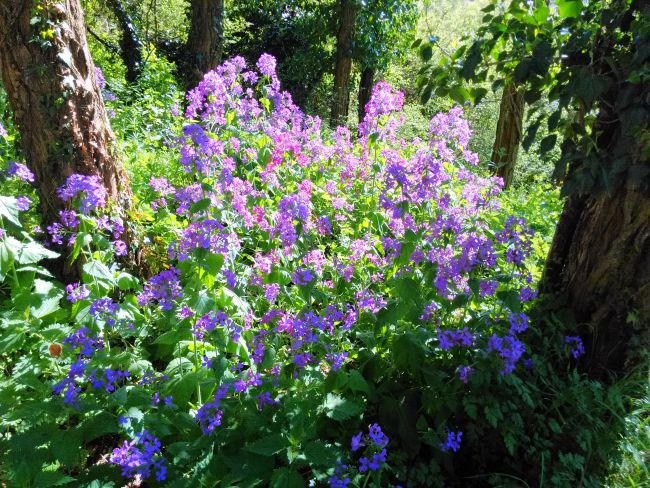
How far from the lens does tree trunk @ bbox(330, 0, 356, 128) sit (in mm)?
9352

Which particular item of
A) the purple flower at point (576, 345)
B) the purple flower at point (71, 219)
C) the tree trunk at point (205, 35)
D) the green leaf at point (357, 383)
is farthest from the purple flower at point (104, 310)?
the tree trunk at point (205, 35)

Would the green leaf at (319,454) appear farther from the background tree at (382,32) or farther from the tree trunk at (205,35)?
the background tree at (382,32)

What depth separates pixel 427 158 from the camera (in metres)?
2.16

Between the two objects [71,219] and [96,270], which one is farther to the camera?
[71,219]

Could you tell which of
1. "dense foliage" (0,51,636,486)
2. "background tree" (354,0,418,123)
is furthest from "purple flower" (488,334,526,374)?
"background tree" (354,0,418,123)

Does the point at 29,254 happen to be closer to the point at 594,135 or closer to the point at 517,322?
the point at 517,322

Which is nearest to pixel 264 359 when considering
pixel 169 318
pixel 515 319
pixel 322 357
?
pixel 322 357

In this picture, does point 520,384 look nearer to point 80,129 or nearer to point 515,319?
point 515,319

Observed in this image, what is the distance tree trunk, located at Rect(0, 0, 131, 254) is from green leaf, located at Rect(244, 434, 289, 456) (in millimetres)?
1848

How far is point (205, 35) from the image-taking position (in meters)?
6.02

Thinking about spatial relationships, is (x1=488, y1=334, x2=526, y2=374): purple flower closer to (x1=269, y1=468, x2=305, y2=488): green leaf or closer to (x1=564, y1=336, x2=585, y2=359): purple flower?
(x1=564, y1=336, x2=585, y2=359): purple flower

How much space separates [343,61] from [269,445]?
30.0 feet

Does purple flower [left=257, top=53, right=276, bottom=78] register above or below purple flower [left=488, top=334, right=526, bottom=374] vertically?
above

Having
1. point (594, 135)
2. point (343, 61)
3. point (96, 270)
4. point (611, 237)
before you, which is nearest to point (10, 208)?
point (96, 270)
